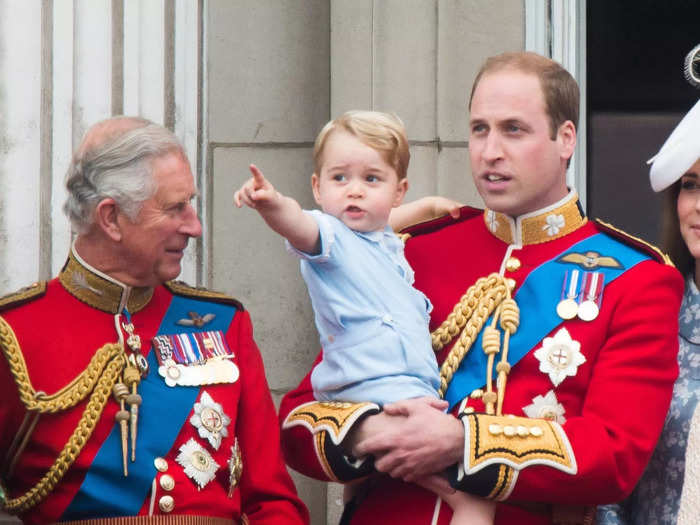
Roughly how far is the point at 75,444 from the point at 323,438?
20.6 inches

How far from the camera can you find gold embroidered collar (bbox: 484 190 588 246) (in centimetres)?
325

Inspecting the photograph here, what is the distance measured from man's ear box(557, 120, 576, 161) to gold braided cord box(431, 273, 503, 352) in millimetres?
320

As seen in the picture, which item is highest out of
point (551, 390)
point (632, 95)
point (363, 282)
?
point (632, 95)

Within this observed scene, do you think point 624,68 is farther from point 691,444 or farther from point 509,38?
point 691,444

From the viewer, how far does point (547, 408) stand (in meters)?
3.05

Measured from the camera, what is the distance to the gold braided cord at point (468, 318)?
3.17 m

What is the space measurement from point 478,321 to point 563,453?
0.40 meters

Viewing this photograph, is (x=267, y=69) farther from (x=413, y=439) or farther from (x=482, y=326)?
(x=413, y=439)

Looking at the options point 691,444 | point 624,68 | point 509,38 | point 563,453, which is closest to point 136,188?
point 563,453

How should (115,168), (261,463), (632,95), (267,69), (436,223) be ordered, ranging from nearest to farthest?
(115,168)
(261,463)
(436,223)
(267,69)
(632,95)

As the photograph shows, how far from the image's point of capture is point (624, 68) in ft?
16.1

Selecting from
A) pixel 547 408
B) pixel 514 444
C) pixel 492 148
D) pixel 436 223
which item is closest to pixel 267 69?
pixel 436 223

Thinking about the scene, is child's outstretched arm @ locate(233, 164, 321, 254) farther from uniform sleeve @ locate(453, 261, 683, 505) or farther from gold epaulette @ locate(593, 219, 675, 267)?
gold epaulette @ locate(593, 219, 675, 267)

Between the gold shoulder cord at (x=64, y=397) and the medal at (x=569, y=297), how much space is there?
0.97m
